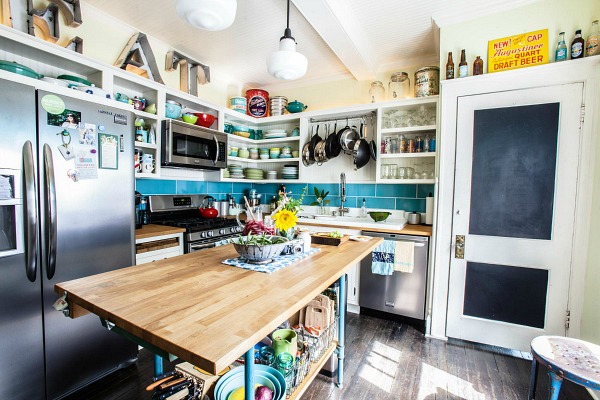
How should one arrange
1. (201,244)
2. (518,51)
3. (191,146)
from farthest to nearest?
(191,146), (201,244), (518,51)

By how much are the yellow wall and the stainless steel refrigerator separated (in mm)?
2694

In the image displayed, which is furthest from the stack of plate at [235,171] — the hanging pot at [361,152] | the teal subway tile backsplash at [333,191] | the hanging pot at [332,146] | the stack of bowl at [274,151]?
the hanging pot at [361,152]

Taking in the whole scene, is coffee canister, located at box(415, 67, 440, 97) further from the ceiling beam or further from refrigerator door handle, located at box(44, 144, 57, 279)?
refrigerator door handle, located at box(44, 144, 57, 279)

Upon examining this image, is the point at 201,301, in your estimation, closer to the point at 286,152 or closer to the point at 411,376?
the point at 411,376

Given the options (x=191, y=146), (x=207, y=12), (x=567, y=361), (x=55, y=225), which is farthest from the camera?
(x=191, y=146)

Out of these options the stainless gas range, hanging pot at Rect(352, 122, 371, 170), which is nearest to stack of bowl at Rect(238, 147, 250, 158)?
the stainless gas range

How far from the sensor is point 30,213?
145 centimetres

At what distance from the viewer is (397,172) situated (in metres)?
3.08

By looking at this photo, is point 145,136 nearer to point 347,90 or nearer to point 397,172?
point 347,90

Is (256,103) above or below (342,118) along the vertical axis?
above

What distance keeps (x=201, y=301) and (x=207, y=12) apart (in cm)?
113

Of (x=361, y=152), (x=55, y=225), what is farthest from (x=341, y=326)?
(x=361, y=152)

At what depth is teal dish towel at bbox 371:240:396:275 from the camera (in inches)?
104

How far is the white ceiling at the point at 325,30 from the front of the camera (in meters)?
2.18
